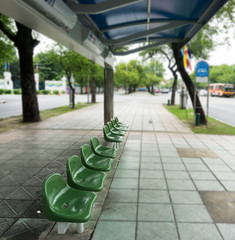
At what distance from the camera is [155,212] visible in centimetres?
378

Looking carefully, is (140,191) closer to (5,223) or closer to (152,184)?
(152,184)

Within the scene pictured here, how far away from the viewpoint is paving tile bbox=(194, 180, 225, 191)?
187 inches

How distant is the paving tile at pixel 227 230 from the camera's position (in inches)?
125

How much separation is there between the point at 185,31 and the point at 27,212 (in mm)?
8264

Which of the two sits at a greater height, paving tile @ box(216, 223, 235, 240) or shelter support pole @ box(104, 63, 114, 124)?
shelter support pole @ box(104, 63, 114, 124)

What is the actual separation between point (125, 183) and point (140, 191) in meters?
0.47

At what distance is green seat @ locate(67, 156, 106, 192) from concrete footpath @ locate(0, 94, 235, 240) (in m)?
0.45

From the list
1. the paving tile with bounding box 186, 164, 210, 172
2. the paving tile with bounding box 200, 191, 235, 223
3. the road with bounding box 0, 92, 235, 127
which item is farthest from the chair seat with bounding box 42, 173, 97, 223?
the road with bounding box 0, 92, 235, 127

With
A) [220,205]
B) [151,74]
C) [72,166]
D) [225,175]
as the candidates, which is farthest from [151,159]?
[151,74]

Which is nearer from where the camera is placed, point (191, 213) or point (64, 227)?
point (64, 227)

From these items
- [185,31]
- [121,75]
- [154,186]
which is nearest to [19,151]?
[154,186]

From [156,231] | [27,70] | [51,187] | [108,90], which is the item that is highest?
[27,70]

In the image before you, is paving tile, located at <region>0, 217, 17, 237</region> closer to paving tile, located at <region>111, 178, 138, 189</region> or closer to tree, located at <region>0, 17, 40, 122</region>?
paving tile, located at <region>111, 178, 138, 189</region>

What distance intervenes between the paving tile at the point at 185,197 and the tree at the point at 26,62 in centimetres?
1060
